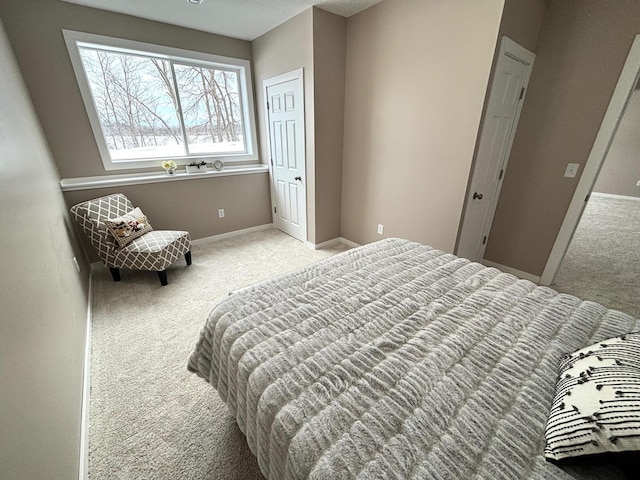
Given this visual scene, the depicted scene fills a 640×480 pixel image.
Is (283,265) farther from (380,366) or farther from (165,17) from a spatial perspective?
(165,17)

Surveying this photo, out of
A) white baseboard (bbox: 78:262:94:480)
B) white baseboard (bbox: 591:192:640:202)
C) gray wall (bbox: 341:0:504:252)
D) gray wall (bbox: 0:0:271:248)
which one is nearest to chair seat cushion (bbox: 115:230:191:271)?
white baseboard (bbox: 78:262:94:480)

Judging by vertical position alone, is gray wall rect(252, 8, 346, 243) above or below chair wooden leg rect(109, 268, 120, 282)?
above

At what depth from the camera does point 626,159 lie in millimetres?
5355

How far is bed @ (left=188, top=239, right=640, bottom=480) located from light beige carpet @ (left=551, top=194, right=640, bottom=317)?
72.0 inches

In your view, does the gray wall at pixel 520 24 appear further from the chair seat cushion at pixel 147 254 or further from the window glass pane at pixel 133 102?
the window glass pane at pixel 133 102

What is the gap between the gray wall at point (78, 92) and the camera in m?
2.33

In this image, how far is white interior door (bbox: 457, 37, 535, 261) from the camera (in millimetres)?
2006

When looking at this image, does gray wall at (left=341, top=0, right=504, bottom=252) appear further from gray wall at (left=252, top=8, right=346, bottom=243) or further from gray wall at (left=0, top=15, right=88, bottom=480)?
gray wall at (left=0, top=15, right=88, bottom=480)

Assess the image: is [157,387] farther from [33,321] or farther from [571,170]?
[571,170]

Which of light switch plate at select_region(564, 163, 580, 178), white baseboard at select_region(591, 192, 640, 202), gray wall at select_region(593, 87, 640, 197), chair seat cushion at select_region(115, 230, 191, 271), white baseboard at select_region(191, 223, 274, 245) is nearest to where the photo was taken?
light switch plate at select_region(564, 163, 580, 178)

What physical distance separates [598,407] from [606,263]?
354cm

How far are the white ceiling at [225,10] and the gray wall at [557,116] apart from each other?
5.36ft

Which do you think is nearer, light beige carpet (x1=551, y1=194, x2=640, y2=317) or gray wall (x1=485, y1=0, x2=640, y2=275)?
gray wall (x1=485, y1=0, x2=640, y2=275)

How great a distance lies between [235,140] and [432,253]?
10.9 ft
